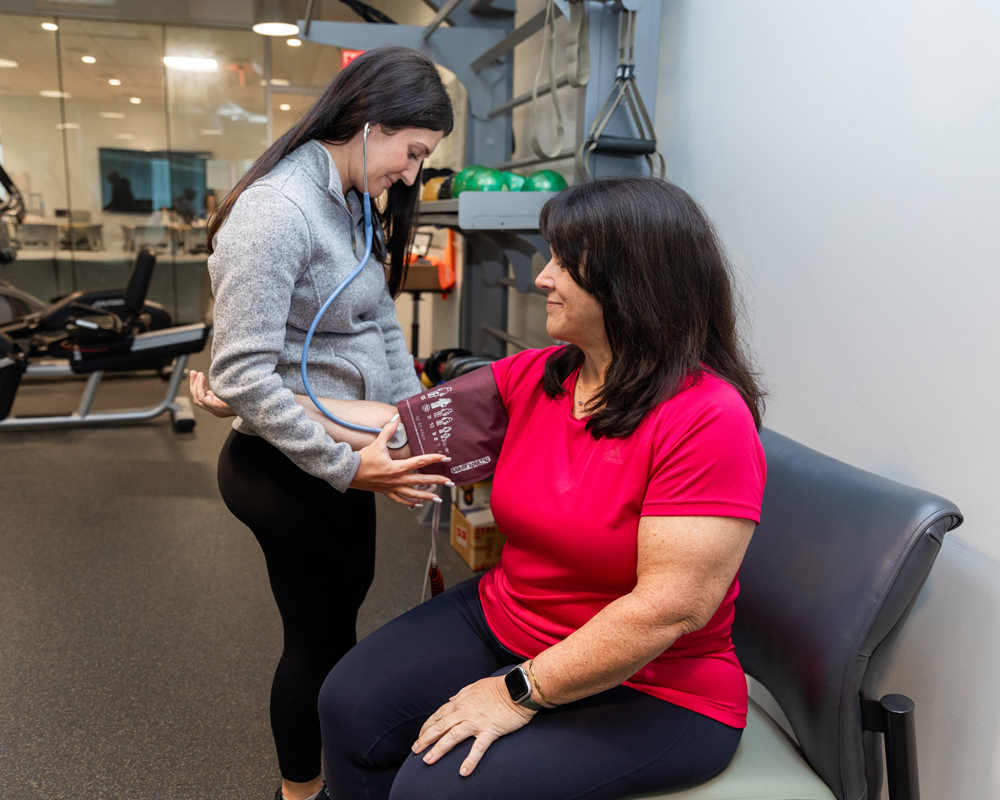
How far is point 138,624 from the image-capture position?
2.28m

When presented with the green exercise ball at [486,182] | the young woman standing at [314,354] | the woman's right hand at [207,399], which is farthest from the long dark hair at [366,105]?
the green exercise ball at [486,182]

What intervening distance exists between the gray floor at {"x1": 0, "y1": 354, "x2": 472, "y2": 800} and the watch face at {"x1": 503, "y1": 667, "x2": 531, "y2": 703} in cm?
92

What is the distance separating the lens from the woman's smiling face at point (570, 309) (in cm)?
109

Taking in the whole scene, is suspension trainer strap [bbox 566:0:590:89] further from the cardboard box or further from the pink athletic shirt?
the cardboard box

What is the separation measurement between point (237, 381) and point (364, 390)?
228 mm

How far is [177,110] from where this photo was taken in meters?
7.00

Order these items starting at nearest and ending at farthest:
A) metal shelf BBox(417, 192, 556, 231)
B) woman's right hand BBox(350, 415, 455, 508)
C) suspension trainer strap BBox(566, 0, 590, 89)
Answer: woman's right hand BBox(350, 415, 455, 508)
suspension trainer strap BBox(566, 0, 590, 89)
metal shelf BBox(417, 192, 556, 231)

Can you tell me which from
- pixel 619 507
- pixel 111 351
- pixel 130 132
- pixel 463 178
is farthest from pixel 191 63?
pixel 619 507

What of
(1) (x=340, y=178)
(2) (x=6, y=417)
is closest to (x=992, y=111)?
(1) (x=340, y=178)

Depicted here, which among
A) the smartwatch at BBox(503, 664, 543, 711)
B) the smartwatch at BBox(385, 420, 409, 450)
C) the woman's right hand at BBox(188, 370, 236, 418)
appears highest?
the woman's right hand at BBox(188, 370, 236, 418)

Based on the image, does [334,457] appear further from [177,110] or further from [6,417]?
[177,110]

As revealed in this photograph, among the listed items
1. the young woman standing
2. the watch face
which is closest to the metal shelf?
the young woman standing

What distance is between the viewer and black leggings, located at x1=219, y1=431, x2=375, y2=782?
1.24m

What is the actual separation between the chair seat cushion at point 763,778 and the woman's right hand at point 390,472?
55 centimetres
